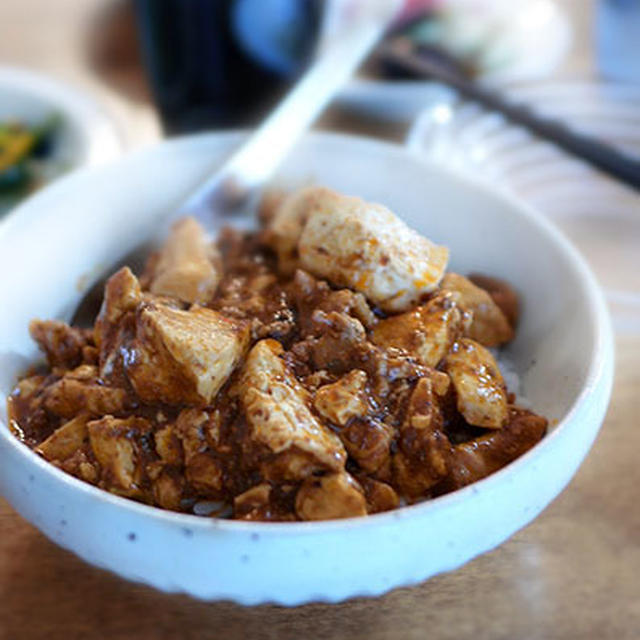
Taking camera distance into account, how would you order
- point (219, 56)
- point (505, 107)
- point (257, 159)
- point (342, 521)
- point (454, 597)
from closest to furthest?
1. point (342, 521)
2. point (454, 597)
3. point (257, 159)
4. point (505, 107)
5. point (219, 56)

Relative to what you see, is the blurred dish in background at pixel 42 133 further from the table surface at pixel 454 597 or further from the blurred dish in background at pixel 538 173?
the table surface at pixel 454 597

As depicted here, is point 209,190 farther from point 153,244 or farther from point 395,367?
point 395,367

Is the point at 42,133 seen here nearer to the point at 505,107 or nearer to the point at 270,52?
the point at 270,52

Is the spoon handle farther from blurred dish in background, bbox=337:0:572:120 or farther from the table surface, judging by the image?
the table surface

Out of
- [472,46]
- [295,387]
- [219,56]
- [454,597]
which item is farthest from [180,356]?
[472,46]

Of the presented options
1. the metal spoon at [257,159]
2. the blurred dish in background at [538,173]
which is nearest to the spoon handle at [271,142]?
the metal spoon at [257,159]
